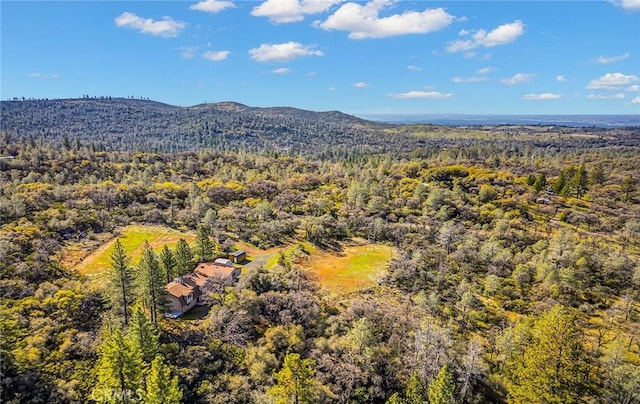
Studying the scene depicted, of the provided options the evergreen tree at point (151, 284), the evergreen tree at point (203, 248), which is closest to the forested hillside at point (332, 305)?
the evergreen tree at point (151, 284)

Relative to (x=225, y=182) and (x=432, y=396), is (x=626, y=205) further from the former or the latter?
(x=225, y=182)

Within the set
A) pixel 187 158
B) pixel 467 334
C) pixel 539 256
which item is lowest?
pixel 467 334

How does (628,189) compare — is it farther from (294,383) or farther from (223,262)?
(294,383)

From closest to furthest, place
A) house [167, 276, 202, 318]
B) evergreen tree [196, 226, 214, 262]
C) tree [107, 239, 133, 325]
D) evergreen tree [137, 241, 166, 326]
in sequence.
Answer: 1. tree [107, 239, 133, 325]
2. evergreen tree [137, 241, 166, 326]
3. house [167, 276, 202, 318]
4. evergreen tree [196, 226, 214, 262]

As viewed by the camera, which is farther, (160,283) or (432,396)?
(160,283)

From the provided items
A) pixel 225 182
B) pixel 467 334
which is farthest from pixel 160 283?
pixel 225 182

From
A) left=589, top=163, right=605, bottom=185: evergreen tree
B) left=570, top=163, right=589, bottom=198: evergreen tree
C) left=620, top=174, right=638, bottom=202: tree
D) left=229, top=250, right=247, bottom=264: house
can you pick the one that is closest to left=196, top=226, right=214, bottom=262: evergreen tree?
left=229, top=250, right=247, bottom=264: house

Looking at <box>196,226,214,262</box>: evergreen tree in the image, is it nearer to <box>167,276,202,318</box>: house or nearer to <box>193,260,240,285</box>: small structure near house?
<box>193,260,240,285</box>: small structure near house

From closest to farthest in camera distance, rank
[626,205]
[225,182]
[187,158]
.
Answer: [626,205], [225,182], [187,158]
